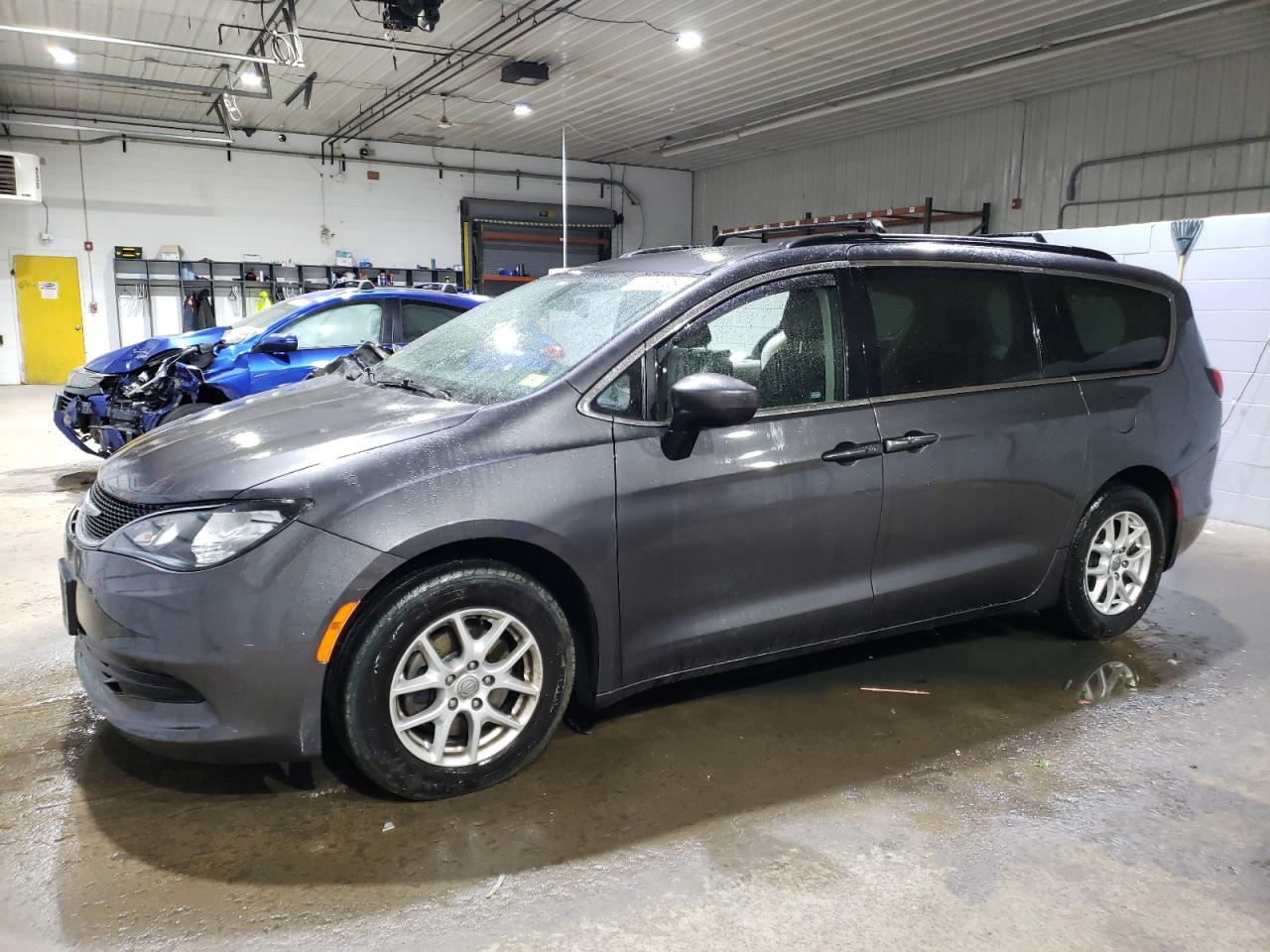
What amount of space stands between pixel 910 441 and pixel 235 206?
53.1ft

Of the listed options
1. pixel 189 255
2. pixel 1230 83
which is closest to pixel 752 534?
pixel 1230 83

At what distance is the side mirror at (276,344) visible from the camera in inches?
273

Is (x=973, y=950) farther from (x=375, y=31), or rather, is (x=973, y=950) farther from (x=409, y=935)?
(x=375, y=31)

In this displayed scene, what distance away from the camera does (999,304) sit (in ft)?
10.9

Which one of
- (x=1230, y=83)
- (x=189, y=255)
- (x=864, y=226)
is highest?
(x=1230, y=83)

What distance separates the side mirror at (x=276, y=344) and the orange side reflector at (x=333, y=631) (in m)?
5.26

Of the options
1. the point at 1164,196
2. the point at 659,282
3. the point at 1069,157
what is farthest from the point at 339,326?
the point at 1069,157

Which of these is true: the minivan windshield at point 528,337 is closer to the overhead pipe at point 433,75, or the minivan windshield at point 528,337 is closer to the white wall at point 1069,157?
the overhead pipe at point 433,75

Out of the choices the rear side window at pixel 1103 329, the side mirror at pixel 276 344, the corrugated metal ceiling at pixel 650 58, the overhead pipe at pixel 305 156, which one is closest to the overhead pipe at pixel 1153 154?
the corrugated metal ceiling at pixel 650 58

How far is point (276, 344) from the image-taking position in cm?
694

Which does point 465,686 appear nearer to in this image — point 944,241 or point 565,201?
point 944,241

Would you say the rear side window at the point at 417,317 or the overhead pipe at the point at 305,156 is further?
the overhead pipe at the point at 305,156

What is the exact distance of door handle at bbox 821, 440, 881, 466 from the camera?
112 inches

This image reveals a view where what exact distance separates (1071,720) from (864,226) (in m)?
1.90
